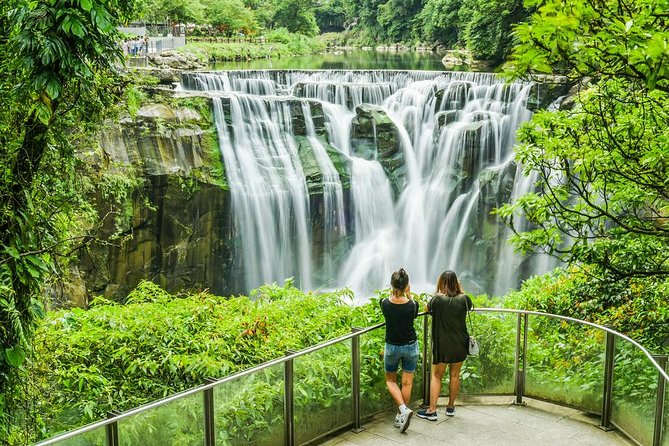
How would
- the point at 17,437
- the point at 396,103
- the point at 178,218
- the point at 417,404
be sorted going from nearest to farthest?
the point at 17,437 → the point at 417,404 → the point at 178,218 → the point at 396,103

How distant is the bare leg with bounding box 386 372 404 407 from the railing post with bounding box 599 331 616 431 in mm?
1871

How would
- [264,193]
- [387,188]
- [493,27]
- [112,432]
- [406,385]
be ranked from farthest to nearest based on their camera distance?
[493,27], [387,188], [264,193], [406,385], [112,432]

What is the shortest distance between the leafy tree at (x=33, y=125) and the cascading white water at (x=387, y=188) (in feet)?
50.9

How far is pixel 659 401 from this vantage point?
6.11 meters

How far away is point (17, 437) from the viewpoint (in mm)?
6516

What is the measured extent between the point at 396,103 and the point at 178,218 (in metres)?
9.43

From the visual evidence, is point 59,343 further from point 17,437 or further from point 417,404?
point 417,404

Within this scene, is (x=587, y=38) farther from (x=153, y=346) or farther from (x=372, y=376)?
(x=153, y=346)

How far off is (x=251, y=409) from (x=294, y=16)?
66699 mm

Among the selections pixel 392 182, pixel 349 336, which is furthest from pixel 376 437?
pixel 392 182

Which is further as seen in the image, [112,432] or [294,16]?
[294,16]

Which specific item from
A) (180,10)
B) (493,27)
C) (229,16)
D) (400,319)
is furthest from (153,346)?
(229,16)

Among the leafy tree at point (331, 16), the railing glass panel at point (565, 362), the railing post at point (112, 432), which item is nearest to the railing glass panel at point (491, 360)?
the railing glass panel at point (565, 362)

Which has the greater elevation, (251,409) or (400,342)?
(400,342)
